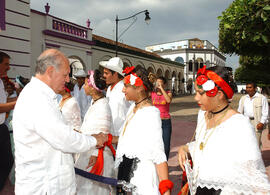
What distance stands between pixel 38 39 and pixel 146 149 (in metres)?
10.7

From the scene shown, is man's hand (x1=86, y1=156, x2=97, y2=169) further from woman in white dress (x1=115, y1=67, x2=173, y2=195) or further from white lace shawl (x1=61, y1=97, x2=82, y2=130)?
white lace shawl (x1=61, y1=97, x2=82, y2=130)

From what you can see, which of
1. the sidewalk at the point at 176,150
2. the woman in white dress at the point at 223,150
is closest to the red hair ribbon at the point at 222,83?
the woman in white dress at the point at 223,150

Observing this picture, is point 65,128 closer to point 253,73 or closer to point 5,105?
point 5,105

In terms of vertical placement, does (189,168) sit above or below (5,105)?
below

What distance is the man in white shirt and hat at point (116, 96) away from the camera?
352 centimetres

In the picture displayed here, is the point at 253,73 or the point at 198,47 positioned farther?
the point at 198,47

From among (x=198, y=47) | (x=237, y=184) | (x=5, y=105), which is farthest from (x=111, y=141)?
(x=198, y=47)

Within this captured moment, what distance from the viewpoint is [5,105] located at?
334 centimetres

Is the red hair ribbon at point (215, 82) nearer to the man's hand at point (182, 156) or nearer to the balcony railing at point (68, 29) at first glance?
the man's hand at point (182, 156)

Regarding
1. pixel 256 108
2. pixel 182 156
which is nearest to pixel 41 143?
pixel 182 156

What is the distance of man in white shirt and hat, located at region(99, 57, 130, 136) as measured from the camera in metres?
3.52

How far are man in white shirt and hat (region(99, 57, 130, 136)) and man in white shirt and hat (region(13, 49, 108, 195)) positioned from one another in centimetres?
155

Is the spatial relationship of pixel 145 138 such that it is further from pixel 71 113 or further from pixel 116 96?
pixel 71 113

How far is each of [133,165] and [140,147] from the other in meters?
0.24
